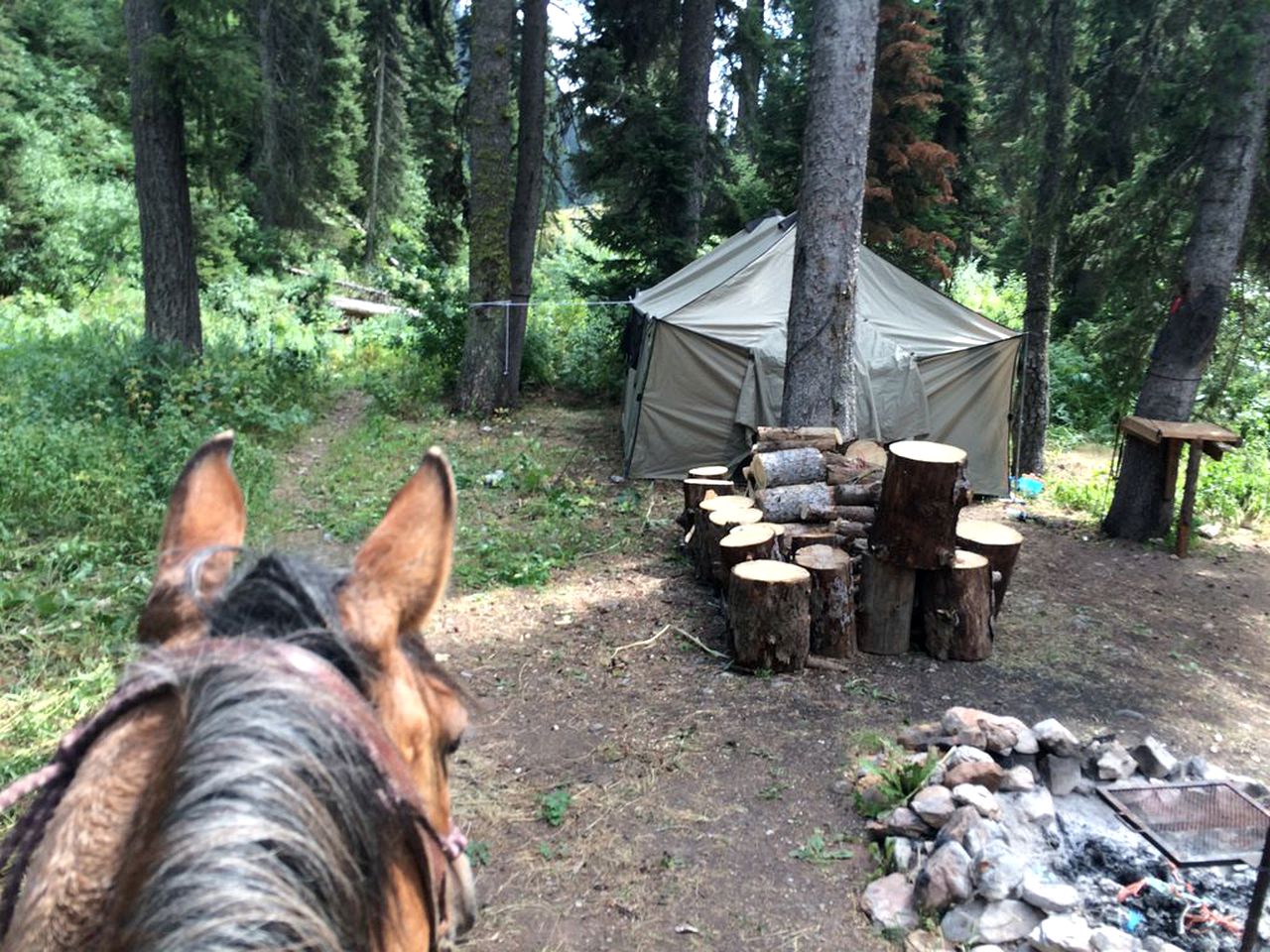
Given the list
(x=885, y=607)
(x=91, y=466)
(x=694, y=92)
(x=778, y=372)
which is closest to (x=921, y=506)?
(x=885, y=607)

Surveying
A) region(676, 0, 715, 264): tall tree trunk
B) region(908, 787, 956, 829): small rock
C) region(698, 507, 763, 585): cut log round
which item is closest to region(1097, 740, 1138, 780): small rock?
region(908, 787, 956, 829): small rock

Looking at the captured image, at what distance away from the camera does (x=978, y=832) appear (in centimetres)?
320

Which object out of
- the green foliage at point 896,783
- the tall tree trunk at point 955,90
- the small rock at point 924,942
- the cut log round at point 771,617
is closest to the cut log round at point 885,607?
the cut log round at point 771,617

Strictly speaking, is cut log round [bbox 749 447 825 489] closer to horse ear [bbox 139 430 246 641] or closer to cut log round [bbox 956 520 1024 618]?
cut log round [bbox 956 520 1024 618]

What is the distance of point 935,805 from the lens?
11.3ft

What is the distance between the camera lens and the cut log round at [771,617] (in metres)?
4.90

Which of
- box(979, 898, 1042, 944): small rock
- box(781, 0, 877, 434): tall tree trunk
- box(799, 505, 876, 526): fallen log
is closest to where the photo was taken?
box(979, 898, 1042, 944): small rock

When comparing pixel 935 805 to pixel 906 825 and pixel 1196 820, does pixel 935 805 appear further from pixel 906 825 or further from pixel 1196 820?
pixel 1196 820

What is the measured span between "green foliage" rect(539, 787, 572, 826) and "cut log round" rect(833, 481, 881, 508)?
2926mm

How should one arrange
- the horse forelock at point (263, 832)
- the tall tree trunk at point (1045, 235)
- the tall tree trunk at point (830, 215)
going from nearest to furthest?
the horse forelock at point (263, 832) < the tall tree trunk at point (830, 215) < the tall tree trunk at point (1045, 235)

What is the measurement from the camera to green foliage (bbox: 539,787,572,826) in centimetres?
371

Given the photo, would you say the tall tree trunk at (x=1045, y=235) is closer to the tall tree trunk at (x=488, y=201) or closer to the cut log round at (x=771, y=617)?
the cut log round at (x=771, y=617)

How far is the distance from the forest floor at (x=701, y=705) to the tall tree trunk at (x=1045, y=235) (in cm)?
226

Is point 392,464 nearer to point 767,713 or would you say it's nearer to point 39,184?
point 767,713
